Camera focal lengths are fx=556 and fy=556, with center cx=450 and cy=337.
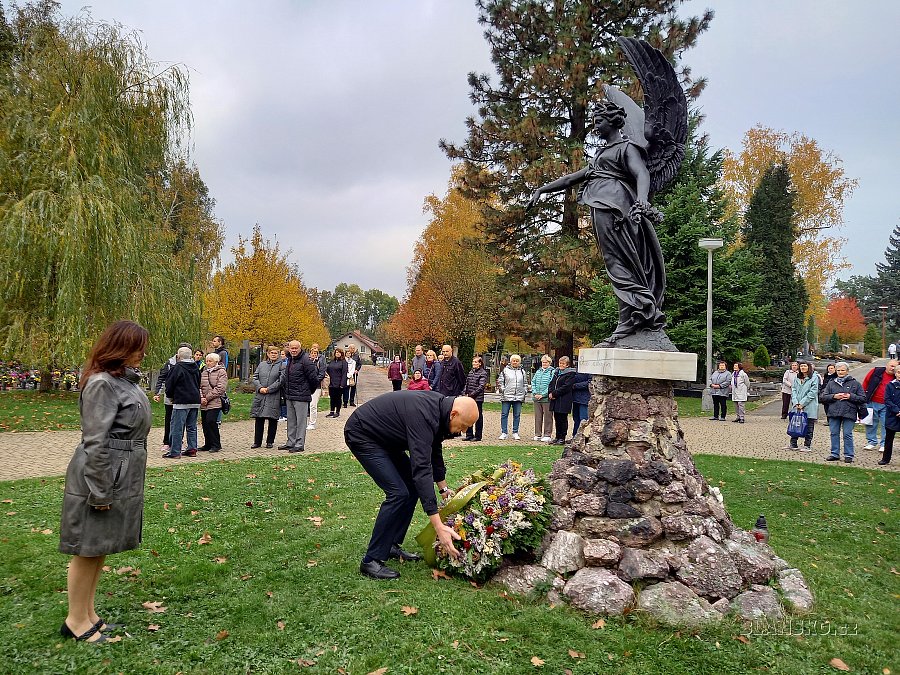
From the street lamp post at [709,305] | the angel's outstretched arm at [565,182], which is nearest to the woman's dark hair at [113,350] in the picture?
the angel's outstretched arm at [565,182]

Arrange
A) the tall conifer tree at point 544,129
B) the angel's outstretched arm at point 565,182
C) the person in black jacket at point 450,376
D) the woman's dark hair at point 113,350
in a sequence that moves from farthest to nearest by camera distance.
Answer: the tall conifer tree at point 544,129 < the person in black jacket at point 450,376 < the angel's outstretched arm at point 565,182 < the woman's dark hair at point 113,350

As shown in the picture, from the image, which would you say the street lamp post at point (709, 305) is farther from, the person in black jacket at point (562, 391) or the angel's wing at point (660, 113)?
the angel's wing at point (660, 113)

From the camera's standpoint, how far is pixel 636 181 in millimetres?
5324

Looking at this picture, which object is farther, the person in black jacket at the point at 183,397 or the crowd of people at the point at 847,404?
the crowd of people at the point at 847,404

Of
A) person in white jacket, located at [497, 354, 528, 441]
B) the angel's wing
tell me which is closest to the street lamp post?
person in white jacket, located at [497, 354, 528, 441]

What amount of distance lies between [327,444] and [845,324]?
68327mm

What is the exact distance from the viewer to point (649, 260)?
5.55 m

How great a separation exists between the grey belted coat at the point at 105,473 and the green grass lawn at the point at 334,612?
715 mm

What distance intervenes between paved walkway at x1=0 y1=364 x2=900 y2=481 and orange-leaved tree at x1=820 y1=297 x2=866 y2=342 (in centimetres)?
5580

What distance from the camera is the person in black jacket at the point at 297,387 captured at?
32.8 ft

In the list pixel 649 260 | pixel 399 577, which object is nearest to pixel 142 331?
pixel 399 577

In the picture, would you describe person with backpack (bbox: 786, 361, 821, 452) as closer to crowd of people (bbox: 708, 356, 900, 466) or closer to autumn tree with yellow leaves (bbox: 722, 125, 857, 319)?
crowd of people (bbox: 708, 356, 900, 466)

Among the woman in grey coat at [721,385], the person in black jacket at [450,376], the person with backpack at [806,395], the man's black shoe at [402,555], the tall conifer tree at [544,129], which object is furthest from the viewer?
the tall conifer tree at [544,129]

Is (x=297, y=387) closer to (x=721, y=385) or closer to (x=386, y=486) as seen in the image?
(x=386, y=486)
